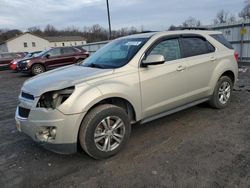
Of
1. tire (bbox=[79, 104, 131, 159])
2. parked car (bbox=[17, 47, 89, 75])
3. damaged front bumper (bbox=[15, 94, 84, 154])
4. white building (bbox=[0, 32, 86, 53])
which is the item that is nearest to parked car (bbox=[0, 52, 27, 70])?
parked car (bbox=[17, 47, 89, 75])

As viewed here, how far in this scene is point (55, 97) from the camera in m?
2.93

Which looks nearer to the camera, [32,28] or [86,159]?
[86,159]

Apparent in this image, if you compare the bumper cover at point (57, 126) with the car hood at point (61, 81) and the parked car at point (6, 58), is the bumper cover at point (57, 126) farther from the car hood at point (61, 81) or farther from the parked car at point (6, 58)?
the parked car at point (6, 58)

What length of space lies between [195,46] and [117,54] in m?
1.56

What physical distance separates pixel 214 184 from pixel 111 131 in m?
1.46

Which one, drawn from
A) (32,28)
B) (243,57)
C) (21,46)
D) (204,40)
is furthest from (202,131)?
(32,28)

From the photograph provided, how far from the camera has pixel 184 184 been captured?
262cm

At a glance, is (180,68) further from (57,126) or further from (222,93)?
(57,126)

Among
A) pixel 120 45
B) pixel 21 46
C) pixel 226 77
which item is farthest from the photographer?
pixel 21 46

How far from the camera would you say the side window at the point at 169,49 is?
387 cm

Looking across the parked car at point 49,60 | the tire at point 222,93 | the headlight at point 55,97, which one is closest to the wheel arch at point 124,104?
the headlight at point 55,97

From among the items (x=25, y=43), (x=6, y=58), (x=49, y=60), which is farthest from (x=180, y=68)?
(x=25, y=43)

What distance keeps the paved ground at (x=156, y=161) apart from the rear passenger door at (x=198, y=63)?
0.61m

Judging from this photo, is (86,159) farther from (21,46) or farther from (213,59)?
(21,46)
